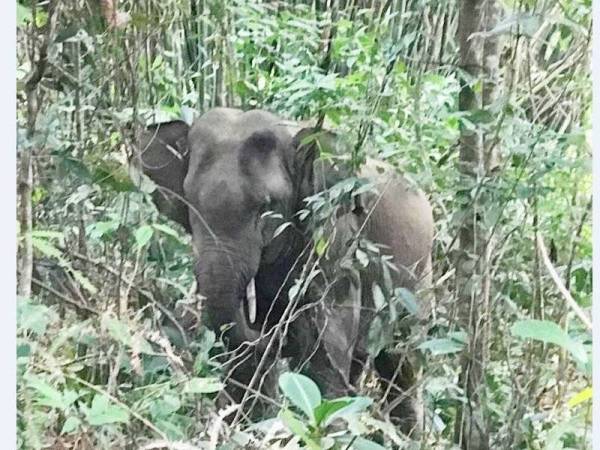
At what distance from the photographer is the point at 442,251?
147cm

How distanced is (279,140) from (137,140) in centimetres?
18

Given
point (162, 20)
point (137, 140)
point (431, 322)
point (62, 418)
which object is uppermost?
point (162, 20)

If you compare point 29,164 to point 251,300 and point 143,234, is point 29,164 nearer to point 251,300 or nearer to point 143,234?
point 143,234

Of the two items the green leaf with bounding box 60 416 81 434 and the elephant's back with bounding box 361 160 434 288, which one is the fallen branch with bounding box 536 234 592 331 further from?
the green leaf with bounding box 60 416 81 434

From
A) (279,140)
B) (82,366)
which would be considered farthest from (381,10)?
(82,366)

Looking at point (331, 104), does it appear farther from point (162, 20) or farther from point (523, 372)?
point (523, 372)

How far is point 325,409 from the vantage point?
1379 millimetres

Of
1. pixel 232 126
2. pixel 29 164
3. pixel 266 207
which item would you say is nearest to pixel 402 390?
pixel 266 207

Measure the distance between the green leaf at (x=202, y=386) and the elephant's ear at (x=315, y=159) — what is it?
0.84 feet

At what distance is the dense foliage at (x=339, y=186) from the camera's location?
1.43m

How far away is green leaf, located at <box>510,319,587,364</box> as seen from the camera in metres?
1.38

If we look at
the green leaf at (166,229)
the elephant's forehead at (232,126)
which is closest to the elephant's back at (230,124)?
the elephant's forehead at (232,126)

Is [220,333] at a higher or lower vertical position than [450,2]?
lower

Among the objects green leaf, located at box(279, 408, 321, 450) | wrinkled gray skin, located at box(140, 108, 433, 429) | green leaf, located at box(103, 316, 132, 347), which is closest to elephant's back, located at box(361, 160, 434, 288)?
wrinkled gray skin, located at box(140, 108, 433, 429)
